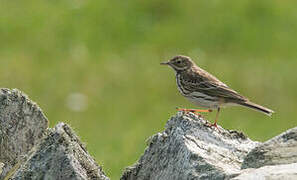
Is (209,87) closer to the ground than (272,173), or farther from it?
farther from it

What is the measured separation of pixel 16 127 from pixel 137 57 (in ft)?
53.3

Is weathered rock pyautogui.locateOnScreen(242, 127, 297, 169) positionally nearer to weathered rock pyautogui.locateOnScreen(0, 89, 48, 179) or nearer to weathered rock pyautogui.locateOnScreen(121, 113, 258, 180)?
weathered rock pyautogui.locateOnScreen(121, 113, 258, 180)

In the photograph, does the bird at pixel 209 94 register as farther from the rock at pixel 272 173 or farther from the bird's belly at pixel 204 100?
the rock at pixel 272 173

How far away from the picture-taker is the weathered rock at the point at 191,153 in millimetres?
8180

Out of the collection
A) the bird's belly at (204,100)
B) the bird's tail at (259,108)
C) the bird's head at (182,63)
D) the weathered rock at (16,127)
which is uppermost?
the bird's head at (182,63)

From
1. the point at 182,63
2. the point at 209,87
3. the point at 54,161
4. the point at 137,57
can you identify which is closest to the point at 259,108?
the point at 209,87

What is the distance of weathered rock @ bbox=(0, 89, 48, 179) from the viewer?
9.27 meters

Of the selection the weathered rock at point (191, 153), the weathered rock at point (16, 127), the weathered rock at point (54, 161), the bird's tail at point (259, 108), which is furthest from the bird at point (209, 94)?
the weathered rock at point (54, 161)

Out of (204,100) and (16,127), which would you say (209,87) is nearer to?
(204,100)

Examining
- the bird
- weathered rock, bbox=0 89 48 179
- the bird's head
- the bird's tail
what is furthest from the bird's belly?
weathered rock, bbox=0 89 48 179

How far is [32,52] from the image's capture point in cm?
2484

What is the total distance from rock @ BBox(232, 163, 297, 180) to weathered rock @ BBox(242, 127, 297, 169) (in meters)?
0.38

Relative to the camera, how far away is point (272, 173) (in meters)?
7.41

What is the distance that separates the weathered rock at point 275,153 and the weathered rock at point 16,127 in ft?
7.50
